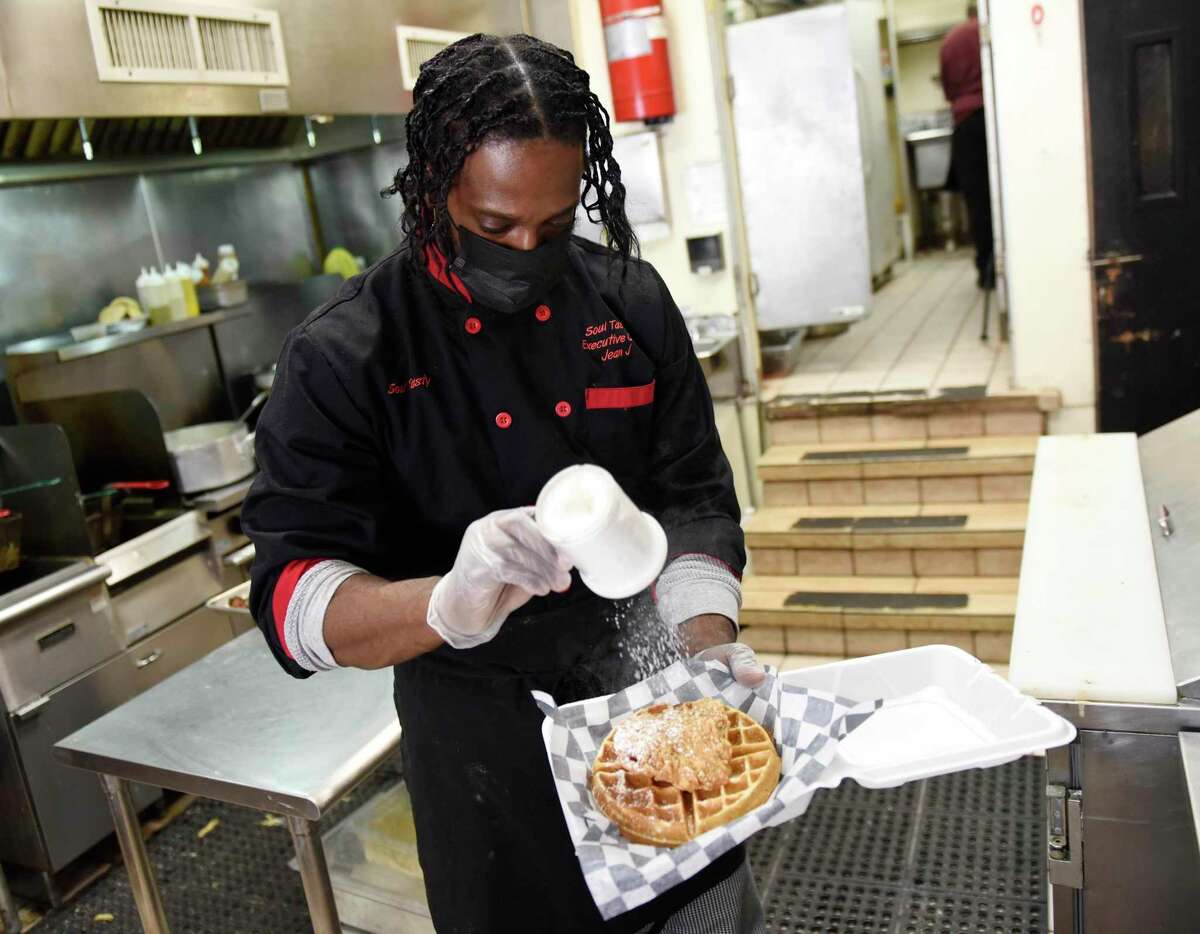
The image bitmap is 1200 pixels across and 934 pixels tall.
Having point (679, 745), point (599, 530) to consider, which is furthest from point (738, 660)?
point (599, 530)

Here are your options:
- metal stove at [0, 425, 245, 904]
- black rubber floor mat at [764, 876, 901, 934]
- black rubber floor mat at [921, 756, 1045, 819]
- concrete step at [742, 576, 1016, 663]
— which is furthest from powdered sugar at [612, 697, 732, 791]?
concrete step at [742, 576, 1016, 663]

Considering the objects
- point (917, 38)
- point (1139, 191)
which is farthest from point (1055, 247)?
point (917, 38)

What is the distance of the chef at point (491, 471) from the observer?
4.71ft

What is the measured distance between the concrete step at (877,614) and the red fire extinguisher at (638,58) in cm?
219

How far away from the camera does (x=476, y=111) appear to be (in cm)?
141

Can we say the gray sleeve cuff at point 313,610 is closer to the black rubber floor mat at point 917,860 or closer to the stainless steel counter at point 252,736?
the stainless steel counter at point 252,736

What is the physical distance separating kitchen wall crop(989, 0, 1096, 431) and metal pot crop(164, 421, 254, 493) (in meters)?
3.20

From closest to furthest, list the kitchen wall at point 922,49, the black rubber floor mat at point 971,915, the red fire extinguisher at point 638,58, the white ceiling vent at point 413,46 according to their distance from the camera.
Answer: the black rubber floor mat at point 971,915, the red fire extinguisher at point 638,58, the white ceiling vent at point 413,46, the kitchen wall at point 922,49

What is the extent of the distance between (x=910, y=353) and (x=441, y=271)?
14.0 feet

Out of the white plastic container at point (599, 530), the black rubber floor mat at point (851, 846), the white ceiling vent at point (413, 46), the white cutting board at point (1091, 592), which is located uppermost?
the white ceiling vent at point (413, 46)

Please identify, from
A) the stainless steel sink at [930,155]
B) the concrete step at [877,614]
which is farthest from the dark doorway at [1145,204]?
the stainless steel sink at [930,155]

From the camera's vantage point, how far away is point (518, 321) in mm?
1645

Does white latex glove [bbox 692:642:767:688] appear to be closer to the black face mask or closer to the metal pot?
the black face mask

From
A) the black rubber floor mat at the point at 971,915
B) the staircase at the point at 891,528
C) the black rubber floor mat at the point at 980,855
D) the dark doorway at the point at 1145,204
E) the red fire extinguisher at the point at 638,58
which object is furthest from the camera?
the red fire extinguisher at the point at 638,58
